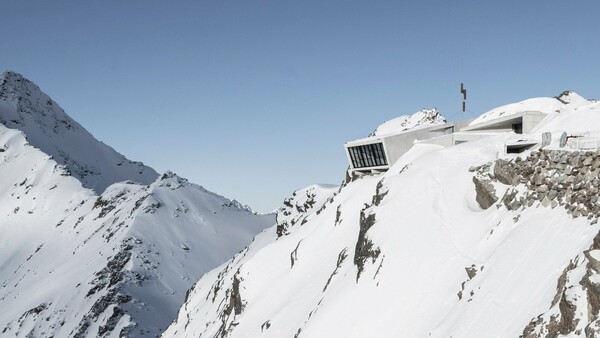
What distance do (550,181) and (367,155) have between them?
3396cm

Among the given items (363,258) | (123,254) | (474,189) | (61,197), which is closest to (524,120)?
(474,189)

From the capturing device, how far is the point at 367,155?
5950 centimetres

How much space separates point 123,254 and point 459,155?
93.4 metres

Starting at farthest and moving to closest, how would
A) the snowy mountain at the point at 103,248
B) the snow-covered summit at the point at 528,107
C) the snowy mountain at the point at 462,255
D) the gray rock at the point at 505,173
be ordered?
the snowy mountain at the point at 103,248 < the snow-covered summit at the point at 528,107 < the gray rock at the point at 505,173 < the snowy mountain at the point at 462,255

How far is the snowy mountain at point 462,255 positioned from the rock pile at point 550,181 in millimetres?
55

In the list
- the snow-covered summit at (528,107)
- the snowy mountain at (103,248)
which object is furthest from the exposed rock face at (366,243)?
the snowy mountain at (103,248)


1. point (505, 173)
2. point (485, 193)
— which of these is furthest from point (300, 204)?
point (505, 173)

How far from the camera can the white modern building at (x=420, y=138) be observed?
149ft

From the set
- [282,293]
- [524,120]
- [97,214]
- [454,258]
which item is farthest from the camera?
[97,214]

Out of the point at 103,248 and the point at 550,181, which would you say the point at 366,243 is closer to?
the point at 550,181

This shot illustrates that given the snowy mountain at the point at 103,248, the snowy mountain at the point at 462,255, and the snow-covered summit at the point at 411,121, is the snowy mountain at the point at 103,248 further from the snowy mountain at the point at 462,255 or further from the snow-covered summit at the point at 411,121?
the snowy mountain at the point at 462,255

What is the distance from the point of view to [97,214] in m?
155

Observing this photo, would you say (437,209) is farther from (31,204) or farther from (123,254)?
(31,204)

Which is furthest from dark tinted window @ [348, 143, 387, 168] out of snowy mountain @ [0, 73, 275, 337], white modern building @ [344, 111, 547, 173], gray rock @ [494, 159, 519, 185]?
snowy mountain @ [0, 73, 275, 337]
